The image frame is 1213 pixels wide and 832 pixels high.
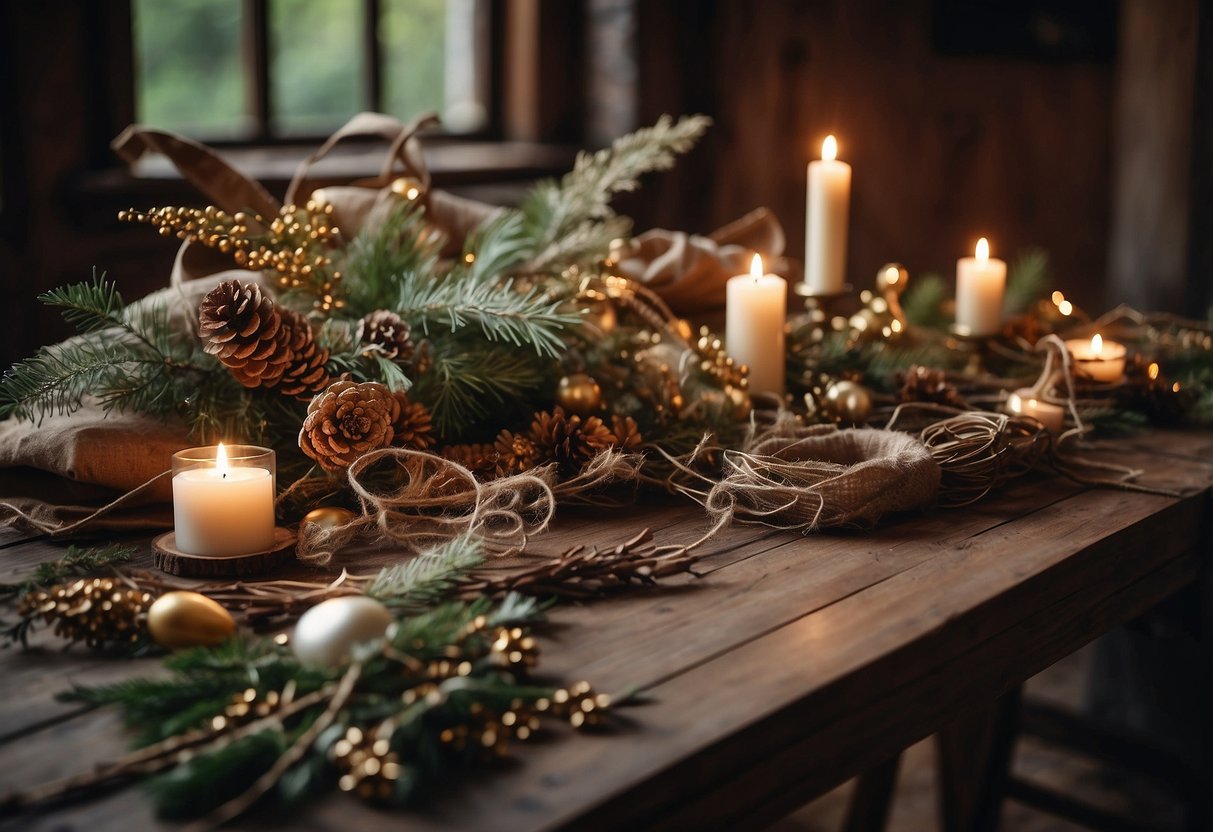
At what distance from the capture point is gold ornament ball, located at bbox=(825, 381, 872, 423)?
50.1 inches

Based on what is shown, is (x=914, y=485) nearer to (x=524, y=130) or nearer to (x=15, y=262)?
(x=15, y=262)

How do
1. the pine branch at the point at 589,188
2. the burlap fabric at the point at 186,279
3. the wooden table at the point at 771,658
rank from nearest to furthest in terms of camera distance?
the wooden table at the point at 771,658, the burlap fabric at the point at 186,279, the pine branch at the point at 589,188

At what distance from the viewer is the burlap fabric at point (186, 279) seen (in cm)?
103

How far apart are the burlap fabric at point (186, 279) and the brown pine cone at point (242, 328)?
0.10 metres

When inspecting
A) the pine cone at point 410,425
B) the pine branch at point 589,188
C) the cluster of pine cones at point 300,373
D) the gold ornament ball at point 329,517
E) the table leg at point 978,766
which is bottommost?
the table leg at point 978,766

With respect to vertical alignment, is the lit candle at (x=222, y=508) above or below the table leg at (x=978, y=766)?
above

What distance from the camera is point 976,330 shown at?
5.12ft

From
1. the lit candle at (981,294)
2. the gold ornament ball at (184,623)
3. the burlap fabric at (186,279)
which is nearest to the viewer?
the gold ornament ball at (184,623)

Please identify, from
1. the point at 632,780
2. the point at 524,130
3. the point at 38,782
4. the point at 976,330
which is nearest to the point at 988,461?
the point at 976,330

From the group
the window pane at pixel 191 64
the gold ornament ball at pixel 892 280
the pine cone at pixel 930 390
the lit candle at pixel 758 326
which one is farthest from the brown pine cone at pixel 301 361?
the window pane at pixel 191 64

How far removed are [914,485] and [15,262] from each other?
1.42 meters

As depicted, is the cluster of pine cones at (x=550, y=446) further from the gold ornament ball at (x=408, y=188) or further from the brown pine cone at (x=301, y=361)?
the gold ornament ball at (x=408, y=188)

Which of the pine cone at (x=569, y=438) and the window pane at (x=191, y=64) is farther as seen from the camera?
the window pane at (x=191, y=64)

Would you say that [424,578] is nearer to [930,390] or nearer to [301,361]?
[301,361]
